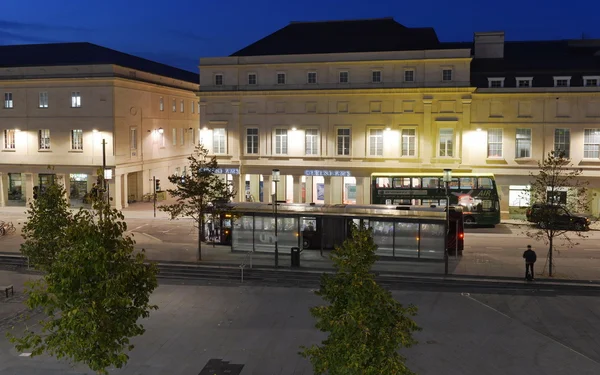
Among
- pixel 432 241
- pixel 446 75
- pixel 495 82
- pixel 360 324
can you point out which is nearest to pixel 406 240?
pixel 432 241

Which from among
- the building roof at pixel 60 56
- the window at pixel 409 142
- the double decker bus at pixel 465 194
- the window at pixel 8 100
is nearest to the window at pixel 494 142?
the double decker bus at pixel 465 194

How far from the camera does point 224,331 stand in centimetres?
2242

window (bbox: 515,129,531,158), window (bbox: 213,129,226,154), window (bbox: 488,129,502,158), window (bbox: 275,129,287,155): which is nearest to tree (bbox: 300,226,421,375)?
window (bbox: 488,129,502,158)

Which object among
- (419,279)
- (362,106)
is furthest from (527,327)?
(362,106)

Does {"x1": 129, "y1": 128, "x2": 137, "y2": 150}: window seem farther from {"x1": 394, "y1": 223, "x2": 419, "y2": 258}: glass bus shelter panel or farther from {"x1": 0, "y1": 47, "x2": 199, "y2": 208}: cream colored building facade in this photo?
{"x1": 394, "y1": 223, "x2": 419, "y2": 258}: glass bus shelter panel

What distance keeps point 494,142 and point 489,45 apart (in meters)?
10.1

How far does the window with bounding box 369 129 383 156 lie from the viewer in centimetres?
5106

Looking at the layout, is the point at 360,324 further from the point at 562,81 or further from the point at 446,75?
the point at 562,81

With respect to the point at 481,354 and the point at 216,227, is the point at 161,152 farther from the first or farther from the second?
the point at 481,354

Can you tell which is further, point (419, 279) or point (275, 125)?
point (275, 125)

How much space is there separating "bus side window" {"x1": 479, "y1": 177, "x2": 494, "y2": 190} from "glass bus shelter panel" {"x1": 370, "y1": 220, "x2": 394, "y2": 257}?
42.5ft

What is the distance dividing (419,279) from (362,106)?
23676 mm

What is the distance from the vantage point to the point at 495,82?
50.2m

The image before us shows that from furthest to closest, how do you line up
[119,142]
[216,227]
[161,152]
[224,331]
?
[161,152], [119,142], [216,227], [224,331]
